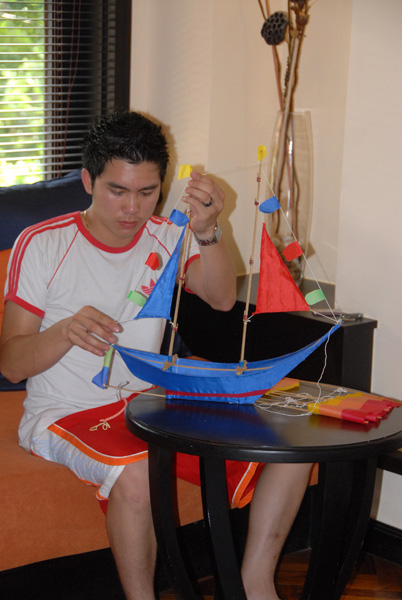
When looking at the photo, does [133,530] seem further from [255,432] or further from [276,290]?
[276,290]

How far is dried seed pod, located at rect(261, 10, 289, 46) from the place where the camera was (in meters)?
2.13

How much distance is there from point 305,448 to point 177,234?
795 mm

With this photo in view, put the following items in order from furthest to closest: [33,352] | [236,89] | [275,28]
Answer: [236,89], [275,28], [33,352]

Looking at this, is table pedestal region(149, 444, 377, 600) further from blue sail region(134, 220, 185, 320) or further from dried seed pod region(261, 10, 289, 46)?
dried seed pod region(261, 10, 289, 46)

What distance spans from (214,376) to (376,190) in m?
0.80

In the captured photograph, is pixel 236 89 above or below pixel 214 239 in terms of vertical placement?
above

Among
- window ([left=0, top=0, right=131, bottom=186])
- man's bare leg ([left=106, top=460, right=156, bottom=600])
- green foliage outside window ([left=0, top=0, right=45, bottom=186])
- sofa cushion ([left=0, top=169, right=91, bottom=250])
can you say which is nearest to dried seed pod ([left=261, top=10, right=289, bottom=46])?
Answer: window ([left=0, top=0, right=131, bottom=186])

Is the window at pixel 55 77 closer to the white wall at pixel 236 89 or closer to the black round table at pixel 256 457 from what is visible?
the white wall at pixel 236 89

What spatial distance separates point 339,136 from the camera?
2385 mm

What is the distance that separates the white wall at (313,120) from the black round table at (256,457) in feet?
2.01

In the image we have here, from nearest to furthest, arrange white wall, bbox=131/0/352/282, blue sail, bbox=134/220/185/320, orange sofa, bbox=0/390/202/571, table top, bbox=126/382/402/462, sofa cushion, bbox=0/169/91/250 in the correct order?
table top, bbox=126/382/402/462 → blue sail, bbox=134/220/185/320 → orange sofa, bbox=0/390/202/571 → sofa cushion, bbox=0/169/91/250 → white wall, bbox=131/0/352/282

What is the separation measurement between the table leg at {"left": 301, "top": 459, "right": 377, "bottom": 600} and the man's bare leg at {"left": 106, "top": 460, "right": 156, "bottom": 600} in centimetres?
32

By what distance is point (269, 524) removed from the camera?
1434 mm

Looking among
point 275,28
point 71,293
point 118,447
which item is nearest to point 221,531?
point 118,447
